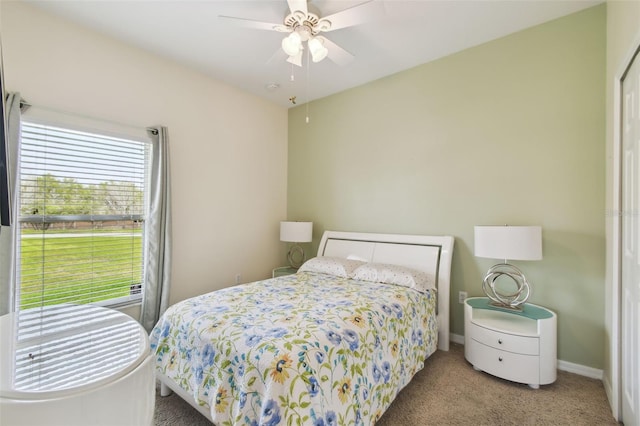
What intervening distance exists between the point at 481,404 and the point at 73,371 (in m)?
2.30

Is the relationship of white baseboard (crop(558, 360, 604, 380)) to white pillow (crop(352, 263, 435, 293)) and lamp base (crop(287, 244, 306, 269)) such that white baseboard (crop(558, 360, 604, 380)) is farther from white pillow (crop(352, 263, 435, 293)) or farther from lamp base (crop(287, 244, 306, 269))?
lamp base (crop(287, 244, 306, 269))

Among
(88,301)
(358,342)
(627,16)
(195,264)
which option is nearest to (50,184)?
(88,301)

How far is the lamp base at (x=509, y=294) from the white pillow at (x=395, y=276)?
0.48m

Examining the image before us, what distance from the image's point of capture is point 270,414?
1.25m

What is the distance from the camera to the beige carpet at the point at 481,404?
179 centimetres

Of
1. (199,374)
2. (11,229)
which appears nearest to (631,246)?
(199,374)

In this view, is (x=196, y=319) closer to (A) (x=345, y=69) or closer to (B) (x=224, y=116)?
(B) (x=224, y=116)

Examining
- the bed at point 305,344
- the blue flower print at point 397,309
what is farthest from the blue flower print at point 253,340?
the blue flower print at point 397,309

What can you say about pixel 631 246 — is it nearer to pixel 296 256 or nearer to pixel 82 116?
pixel 296 256

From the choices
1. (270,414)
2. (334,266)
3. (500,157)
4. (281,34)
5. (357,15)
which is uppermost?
(281,34)

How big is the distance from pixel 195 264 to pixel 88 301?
974mm

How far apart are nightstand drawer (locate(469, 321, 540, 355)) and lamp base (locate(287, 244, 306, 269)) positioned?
7.91 ft

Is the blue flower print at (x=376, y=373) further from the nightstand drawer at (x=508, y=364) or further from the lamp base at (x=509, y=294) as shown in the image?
the lamp base at (x=509, y=294)

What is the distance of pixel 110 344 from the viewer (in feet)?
2.80
